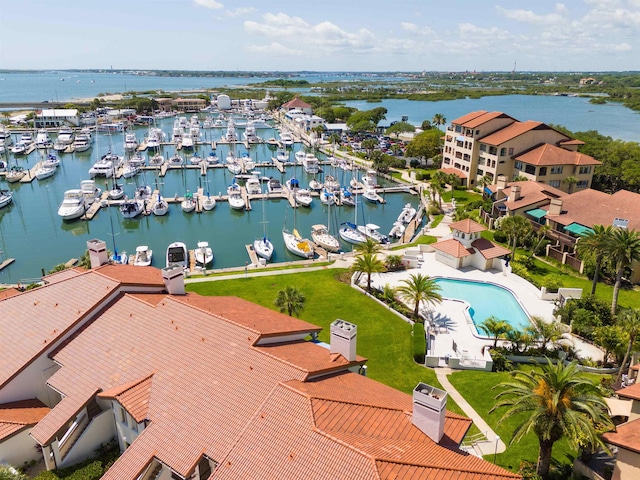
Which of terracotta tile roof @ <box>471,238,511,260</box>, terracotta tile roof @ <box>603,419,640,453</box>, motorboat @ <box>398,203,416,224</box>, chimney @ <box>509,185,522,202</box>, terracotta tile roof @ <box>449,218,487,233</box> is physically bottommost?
motorboat @ <box>398,203,416,224</box>

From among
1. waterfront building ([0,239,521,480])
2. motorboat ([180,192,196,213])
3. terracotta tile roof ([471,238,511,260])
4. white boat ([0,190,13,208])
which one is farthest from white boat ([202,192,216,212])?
waterfront building ([0,239,521,480])


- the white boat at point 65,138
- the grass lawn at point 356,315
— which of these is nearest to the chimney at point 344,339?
the grass lawn at point 356,315

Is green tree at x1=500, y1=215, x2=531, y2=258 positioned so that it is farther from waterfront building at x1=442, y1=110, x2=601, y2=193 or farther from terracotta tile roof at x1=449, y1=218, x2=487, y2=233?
waterfront building at x1=442, y1=110, x2=601, y2=193

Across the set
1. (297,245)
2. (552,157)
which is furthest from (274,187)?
(552,157)

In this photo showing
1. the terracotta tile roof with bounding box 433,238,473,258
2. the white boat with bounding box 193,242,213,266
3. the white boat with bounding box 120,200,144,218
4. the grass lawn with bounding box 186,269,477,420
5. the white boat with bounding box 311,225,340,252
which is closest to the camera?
the grass lawn with bounding box 186,269,477,420

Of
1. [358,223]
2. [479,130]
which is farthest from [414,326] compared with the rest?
[479,130]

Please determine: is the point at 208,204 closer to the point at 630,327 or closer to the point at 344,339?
the point at 344,339
